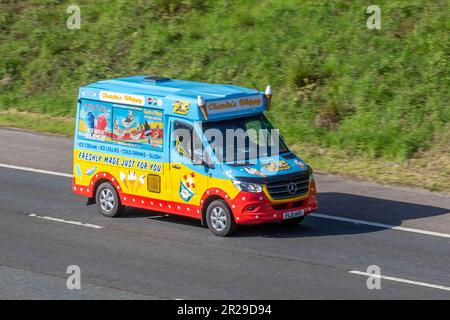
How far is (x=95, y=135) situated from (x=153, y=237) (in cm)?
231

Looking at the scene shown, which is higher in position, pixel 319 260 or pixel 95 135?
pixel 95 135

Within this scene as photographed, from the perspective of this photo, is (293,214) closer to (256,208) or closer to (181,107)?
(256,208)

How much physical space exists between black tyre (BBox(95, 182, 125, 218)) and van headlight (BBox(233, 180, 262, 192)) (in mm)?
2647

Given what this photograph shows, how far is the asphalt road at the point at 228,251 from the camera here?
→ 42.1 ft

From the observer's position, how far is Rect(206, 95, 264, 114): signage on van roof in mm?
15211

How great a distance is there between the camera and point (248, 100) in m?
15.8

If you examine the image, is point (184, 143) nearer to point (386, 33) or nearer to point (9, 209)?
point (9, 209)

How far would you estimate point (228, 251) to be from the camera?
14.5 m

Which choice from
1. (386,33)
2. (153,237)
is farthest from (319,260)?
(386,33)

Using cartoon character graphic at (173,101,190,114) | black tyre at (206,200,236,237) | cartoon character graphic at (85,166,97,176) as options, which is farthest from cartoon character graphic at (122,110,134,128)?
black tyre at (206,200,236,237)

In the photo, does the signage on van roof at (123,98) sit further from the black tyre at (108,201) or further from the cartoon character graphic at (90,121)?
the black tyre at (108,201)

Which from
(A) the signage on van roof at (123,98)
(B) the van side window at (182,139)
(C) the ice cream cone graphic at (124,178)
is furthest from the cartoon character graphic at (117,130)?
(B) the van side window at (182,139)

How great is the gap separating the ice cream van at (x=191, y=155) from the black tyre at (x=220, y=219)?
16 millimetres

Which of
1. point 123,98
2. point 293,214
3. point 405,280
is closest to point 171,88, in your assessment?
point 123,98
